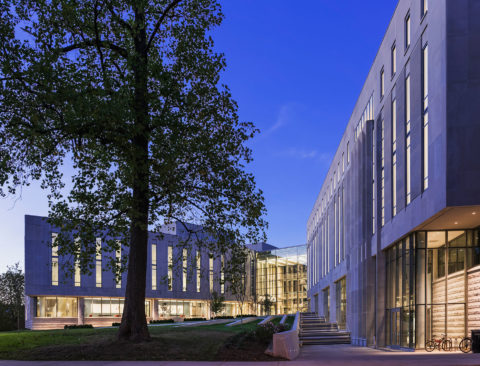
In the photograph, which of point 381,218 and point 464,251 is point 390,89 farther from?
point 464,251

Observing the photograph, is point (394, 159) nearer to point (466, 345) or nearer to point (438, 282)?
point (438, 282)

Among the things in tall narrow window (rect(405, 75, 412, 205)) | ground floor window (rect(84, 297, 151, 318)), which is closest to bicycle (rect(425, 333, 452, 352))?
tall narrow window (rect(405, 75, 412, 205))

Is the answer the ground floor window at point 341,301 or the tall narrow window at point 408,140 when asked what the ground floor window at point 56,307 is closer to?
the ground floor window at point 341,301

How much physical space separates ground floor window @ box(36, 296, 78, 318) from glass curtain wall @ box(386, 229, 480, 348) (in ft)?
170

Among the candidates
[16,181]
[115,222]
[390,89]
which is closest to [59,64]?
[16,181]

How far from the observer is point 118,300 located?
72.6 metres

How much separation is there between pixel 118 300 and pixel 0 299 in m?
17.8

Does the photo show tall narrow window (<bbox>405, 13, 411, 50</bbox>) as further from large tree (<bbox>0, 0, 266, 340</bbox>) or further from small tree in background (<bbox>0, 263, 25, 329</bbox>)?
small tree in background (<bbox>0, 263, 25, 329</bbox>)

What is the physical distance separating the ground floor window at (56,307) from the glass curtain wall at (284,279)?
35.4 m

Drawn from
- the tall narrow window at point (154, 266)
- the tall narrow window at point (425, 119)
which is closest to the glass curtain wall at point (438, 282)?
the tall narrow window at point (425, 119)

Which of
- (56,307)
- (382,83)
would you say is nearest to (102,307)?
(56,307)

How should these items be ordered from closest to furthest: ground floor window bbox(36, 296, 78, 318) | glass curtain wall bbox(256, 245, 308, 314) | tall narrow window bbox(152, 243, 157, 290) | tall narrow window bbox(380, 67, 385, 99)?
tall narrow window bbox(380, 67, 385, 99) → ground floor window bbox(36, 296, 78, 318) → tall narrow window bbox(152, 243, 157, 290) → glass curtain wall bbox(256, 245, 308, 314)

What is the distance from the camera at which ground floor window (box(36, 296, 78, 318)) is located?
6400 centimetres

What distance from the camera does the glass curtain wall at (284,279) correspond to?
93.2m
